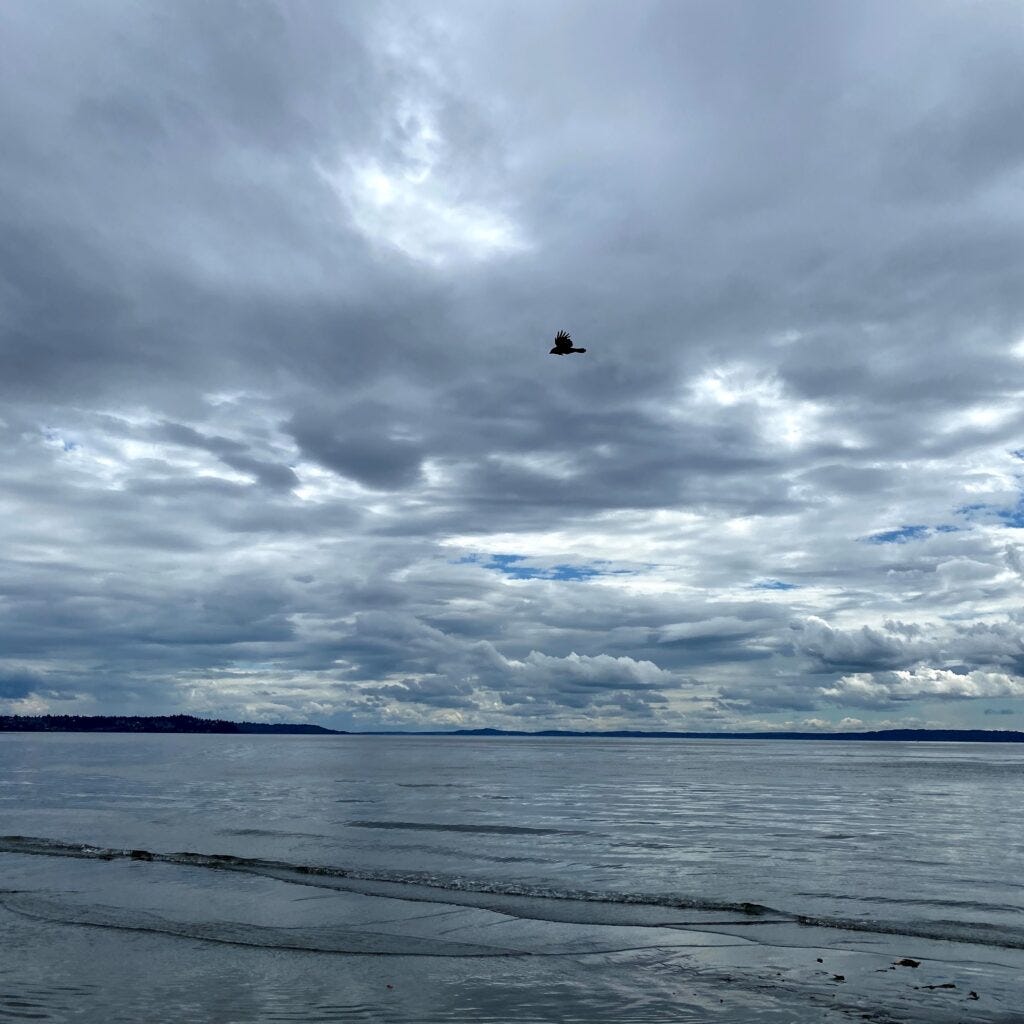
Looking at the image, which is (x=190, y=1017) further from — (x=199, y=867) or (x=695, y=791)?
(x=695, y=791)

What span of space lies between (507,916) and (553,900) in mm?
3226

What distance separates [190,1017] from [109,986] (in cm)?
331

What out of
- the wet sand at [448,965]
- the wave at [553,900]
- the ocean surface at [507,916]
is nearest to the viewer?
the wet sand at [448,965]

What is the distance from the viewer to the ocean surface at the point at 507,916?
60.8 feet

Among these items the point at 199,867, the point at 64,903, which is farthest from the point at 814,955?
the point at 199,867

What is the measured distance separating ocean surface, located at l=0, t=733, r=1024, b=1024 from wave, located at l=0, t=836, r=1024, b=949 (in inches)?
5.8

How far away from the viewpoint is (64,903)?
94.7ft

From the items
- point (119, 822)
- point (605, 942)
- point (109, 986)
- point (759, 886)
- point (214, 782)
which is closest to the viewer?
point (109, 986)

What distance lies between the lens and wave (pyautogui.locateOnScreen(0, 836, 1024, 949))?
26141 mm

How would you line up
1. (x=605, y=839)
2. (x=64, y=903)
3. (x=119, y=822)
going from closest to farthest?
(x=64, y=903), (x=605, y=839), (x=119, y=822)

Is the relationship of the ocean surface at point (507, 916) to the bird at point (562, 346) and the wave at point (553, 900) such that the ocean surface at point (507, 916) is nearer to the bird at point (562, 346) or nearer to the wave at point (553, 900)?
the wave at point (553, 900)

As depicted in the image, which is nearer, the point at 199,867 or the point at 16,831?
the point at 199,867

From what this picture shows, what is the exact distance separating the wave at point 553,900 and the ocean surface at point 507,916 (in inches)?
5.8

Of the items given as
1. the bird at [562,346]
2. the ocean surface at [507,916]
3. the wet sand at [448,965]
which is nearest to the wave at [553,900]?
the ocean surface at [507,916]
